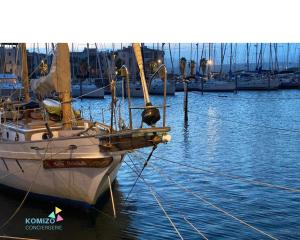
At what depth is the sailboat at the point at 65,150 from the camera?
1630cm

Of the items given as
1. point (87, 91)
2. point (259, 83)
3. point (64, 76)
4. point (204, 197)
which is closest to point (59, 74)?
point (64, 76)

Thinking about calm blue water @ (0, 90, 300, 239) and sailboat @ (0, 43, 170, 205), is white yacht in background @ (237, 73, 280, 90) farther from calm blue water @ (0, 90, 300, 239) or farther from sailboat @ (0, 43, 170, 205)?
sailboat @ (0, 43, 170, 205)

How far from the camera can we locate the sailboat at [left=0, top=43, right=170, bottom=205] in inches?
642

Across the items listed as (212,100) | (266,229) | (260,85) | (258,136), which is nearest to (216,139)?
(258,136)

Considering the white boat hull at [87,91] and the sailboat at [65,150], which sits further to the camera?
the white boat hull at [87,91]

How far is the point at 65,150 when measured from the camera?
17.2 meters

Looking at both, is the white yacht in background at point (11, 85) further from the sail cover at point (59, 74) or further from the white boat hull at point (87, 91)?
the white boat hull at point (87, 91)

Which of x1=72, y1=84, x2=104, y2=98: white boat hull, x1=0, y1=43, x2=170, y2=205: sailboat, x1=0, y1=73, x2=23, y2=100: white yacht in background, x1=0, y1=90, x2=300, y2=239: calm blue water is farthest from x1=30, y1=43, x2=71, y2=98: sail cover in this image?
x1=72, y1=84, x2=104, y2=98: white boat hull

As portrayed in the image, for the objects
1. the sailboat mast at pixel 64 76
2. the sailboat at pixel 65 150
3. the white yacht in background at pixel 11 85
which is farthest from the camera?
the white yacht in background at pixel 11 85

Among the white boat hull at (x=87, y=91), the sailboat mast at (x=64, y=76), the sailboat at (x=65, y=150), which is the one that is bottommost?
the white boat hull at (x=87, y=91)

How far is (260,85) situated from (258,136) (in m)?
74.1

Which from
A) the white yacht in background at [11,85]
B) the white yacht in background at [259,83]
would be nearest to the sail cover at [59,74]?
the white yacht in background at [11,85]

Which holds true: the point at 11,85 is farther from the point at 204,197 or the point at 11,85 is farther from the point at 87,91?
the point at 204,197

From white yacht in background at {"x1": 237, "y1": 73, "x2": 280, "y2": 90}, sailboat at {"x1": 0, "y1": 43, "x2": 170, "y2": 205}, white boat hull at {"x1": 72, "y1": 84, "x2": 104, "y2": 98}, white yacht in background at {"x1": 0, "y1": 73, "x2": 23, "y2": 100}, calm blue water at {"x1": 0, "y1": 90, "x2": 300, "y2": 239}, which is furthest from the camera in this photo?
white yacht in background at {"x1": 237, "y1": 73, "x2": 280, "y2": 90}
